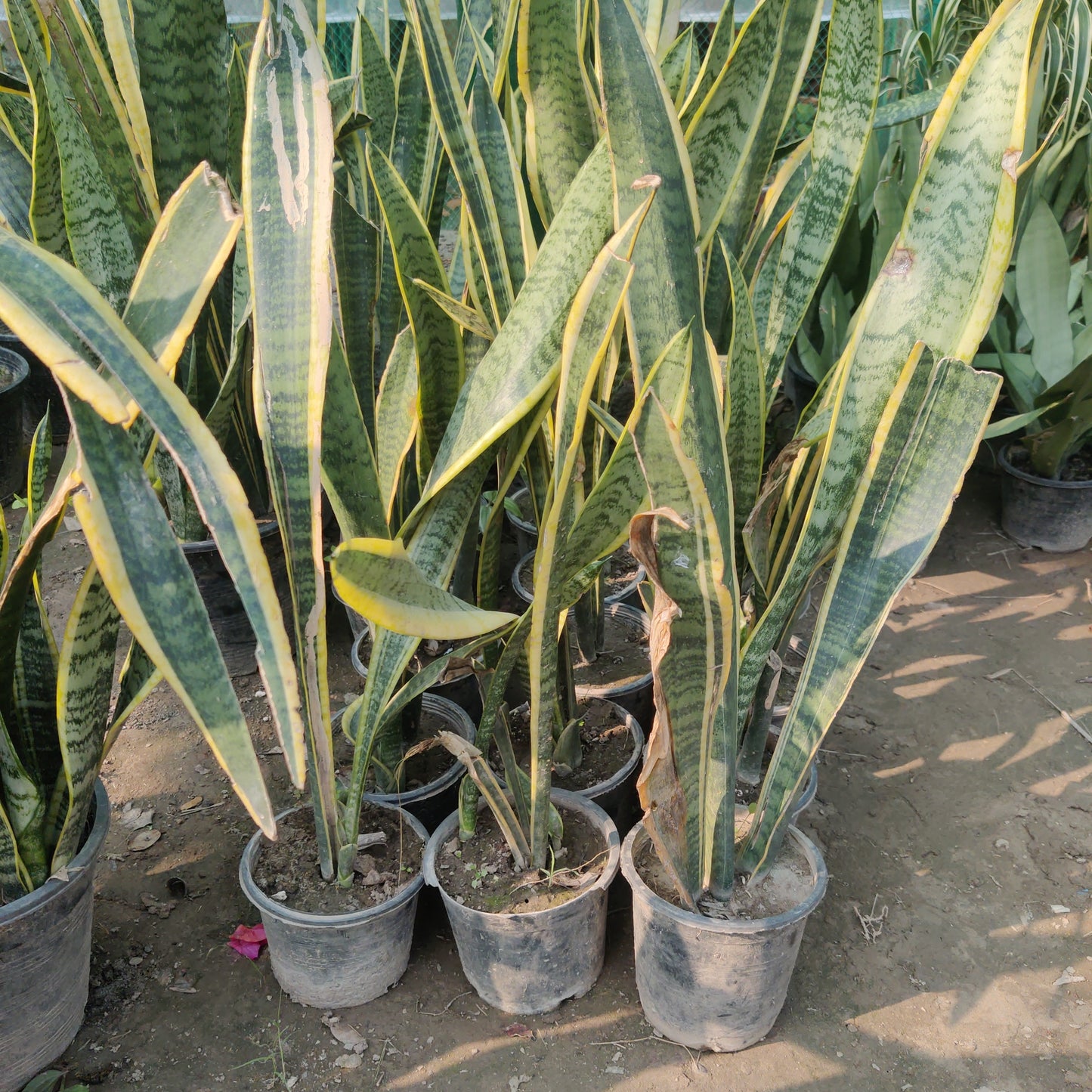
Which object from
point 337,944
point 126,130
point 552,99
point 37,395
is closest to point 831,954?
point 337,944

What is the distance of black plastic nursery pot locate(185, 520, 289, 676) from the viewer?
5.13ft

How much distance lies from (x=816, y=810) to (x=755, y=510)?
2.44 feet

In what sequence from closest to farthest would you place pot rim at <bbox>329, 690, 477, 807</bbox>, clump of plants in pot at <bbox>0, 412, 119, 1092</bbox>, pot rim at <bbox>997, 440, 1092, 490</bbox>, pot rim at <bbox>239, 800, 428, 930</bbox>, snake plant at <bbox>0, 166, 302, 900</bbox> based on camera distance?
snake plant at <bbox>0, 166, 302, 900</bbox> < clump of plants in pot at <bbox>0, 412, 119, 1092</bbox> < pot rim at <bbox>239, 800, 428, 930</bbox> < pot rim at <bbox>329, 690, 477, 807</bbox> < pot rim at <bbox>997, 440, 1092, 490</bbox>

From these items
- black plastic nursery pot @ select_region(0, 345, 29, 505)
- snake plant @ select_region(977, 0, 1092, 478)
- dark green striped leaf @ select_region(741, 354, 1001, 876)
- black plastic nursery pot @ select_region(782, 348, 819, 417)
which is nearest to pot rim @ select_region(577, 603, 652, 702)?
dark green striped leaf @ select_region(741, 354, 1001, 876)

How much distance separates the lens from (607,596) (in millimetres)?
1626

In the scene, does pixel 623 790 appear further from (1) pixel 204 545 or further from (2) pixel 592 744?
(1) pixel 204 545

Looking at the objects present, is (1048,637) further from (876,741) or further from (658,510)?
(658,510)

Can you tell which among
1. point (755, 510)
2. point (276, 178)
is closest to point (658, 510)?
point (755, 510)

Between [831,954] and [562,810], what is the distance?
40 cm

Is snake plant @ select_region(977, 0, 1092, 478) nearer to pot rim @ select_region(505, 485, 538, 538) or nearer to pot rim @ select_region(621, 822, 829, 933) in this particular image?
pot rim @ select_region(505, 485, 538, 538)

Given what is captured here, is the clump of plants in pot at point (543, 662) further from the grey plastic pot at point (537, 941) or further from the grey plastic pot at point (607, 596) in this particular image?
the grey plastic pot at point (607, 596)

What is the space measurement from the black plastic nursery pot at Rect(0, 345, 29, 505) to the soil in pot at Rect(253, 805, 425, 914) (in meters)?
1.48

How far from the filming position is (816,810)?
1.48 metres

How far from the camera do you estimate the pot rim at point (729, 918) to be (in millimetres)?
975
